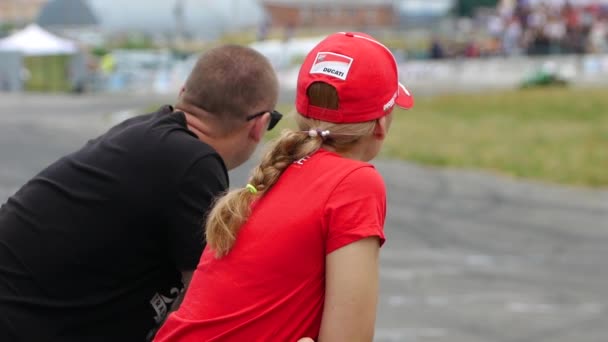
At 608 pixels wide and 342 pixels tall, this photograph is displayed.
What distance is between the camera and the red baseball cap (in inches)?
92.2

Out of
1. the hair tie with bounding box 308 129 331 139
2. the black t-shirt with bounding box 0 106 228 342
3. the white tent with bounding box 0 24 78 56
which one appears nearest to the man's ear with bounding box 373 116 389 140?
the hair tie with bounding box 308 129 331 139

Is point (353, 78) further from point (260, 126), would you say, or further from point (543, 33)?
point (543, 33)

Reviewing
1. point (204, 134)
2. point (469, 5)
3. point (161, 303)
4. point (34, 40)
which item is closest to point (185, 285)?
point (161, 303)

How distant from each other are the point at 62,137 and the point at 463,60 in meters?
24.9

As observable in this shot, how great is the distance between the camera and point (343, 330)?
7.32 ft

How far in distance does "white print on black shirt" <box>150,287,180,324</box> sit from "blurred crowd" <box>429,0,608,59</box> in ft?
129

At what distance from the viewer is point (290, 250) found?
226 centimetres

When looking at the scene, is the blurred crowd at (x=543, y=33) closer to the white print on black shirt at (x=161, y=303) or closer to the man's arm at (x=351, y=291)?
the white print on black shirt at (x=161, y=303)

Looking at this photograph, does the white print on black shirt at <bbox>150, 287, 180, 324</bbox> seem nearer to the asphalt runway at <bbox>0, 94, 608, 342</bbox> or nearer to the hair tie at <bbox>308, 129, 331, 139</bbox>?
the hair tie at <bbox>308, 129, 331, 139</bbox>

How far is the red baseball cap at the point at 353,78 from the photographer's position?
234cm

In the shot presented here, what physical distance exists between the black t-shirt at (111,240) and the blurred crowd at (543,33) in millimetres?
39402

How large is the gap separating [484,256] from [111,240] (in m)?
8.20

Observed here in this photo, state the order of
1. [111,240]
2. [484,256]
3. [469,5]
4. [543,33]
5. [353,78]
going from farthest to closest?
1. [469,5]
2. [543,33]
3. [484,256]
4. [111,240]
5. [353,78]

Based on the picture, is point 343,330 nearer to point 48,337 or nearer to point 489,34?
point 48,337
